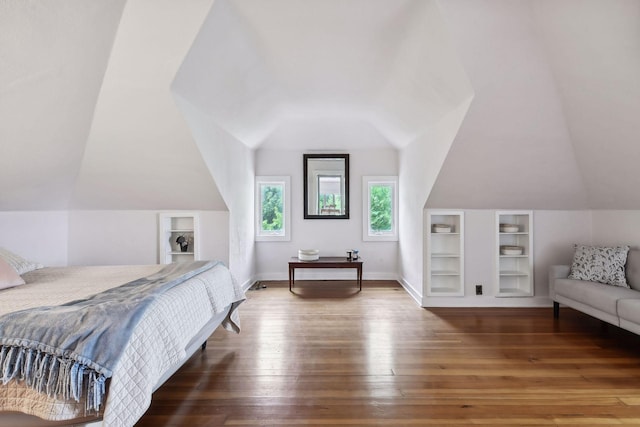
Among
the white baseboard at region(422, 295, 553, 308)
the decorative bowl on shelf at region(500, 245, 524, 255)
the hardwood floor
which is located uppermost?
the decorative bowl on shelf at region(500, 245, 524, 255)

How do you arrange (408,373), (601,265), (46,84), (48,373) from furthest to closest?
(601,265) < (408,373) < (46,84) < (48,373)

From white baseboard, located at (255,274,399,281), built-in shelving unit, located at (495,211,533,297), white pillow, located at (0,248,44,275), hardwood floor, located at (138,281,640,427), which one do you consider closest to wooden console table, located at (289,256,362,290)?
white baseboard, located at (255,274,399,281)

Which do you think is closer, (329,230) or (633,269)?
(633,269)

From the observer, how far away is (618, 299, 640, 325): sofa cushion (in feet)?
8.59

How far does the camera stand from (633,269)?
124 inches

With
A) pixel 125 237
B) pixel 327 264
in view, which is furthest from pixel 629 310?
pixel 125 237

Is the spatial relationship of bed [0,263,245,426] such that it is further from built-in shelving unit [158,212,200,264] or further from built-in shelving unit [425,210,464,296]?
built-in shelving unit [425,210,464,296]

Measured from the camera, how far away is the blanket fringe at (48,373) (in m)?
1.29

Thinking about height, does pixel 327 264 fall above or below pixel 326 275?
above

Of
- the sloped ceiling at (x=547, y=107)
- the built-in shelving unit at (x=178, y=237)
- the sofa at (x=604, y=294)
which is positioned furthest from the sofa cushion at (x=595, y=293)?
the built-in shelving unit at (x=178, y=237)

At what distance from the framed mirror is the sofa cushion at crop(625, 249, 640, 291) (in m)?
3.57

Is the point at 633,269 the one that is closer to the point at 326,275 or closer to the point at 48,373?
the point at 326,275

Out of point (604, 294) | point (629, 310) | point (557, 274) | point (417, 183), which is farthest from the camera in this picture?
point (417, 183)

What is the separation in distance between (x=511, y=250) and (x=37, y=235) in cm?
547
